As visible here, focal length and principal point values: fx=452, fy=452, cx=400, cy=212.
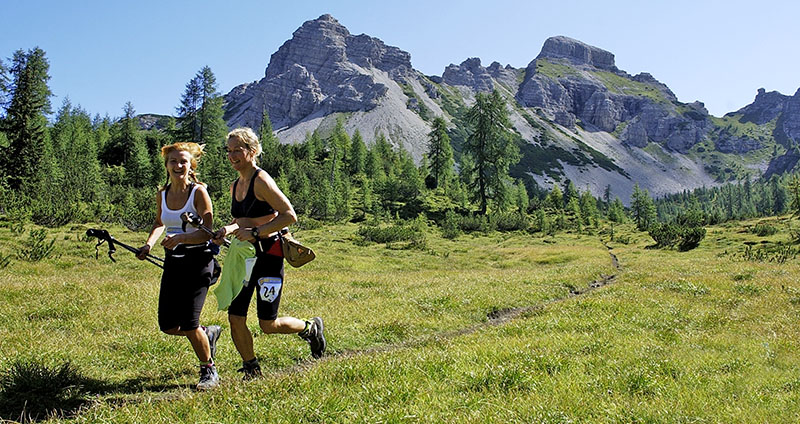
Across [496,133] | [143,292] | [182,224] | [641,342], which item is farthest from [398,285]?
[496,133]

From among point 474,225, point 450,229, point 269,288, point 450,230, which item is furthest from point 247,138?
point 474,225

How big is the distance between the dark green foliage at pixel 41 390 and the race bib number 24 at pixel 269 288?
7.84ft

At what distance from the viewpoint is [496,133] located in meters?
72.4

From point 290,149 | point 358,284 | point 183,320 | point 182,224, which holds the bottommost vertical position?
point 358,284

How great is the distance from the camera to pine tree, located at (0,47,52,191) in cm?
4819

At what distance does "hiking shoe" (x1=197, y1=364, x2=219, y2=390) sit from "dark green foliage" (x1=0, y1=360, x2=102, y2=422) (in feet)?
4.36

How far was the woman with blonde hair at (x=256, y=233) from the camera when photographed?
623cm

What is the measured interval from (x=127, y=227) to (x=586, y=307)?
3607cm

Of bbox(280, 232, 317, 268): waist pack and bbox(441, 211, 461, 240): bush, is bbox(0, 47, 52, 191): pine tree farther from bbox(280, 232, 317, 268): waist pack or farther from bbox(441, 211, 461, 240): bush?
bbox(280, 232, 317, 268): waist pack

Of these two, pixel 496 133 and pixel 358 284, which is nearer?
pixel 358 284

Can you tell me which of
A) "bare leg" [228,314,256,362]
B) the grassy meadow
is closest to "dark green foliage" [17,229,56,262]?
the grassy meadow

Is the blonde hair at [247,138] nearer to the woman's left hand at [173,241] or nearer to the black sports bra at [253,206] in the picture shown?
the black sports bra at [253,206]

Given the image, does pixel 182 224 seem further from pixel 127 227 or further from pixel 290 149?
pixel 290 149

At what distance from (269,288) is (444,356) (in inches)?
114
